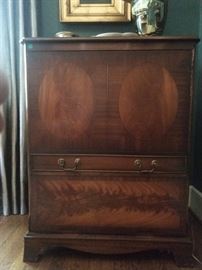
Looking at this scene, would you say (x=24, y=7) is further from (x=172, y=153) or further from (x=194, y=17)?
(x=172, y=153)

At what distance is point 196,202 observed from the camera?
207 centimetres

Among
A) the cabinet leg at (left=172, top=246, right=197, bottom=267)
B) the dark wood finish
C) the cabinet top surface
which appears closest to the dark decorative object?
the cabinet top surface

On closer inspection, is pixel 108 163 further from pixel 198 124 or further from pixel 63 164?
pixel 198 124

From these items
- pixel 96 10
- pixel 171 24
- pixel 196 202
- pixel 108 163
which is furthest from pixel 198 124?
pixel 96 10

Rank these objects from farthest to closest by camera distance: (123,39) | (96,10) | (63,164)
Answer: (96,10) < (63,164) < (123,39)

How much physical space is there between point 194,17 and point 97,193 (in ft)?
4.28

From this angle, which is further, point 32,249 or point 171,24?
point 171,24

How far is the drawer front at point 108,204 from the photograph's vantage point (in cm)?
150

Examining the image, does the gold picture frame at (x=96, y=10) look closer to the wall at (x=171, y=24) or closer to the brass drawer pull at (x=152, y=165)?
the wall at (x=171, y=24)

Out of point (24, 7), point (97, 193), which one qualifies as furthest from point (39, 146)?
point (24, 7)

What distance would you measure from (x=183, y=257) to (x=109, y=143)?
2.11ft

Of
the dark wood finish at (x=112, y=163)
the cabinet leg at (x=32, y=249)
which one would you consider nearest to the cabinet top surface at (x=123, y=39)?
the dark wood finish at (x=112, y=163)

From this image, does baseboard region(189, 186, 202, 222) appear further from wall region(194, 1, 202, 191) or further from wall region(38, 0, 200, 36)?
wall region(38, 0, 200, 36)

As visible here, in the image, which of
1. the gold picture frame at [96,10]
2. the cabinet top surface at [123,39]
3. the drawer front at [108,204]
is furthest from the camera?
the gold picture frame at [96,10]
